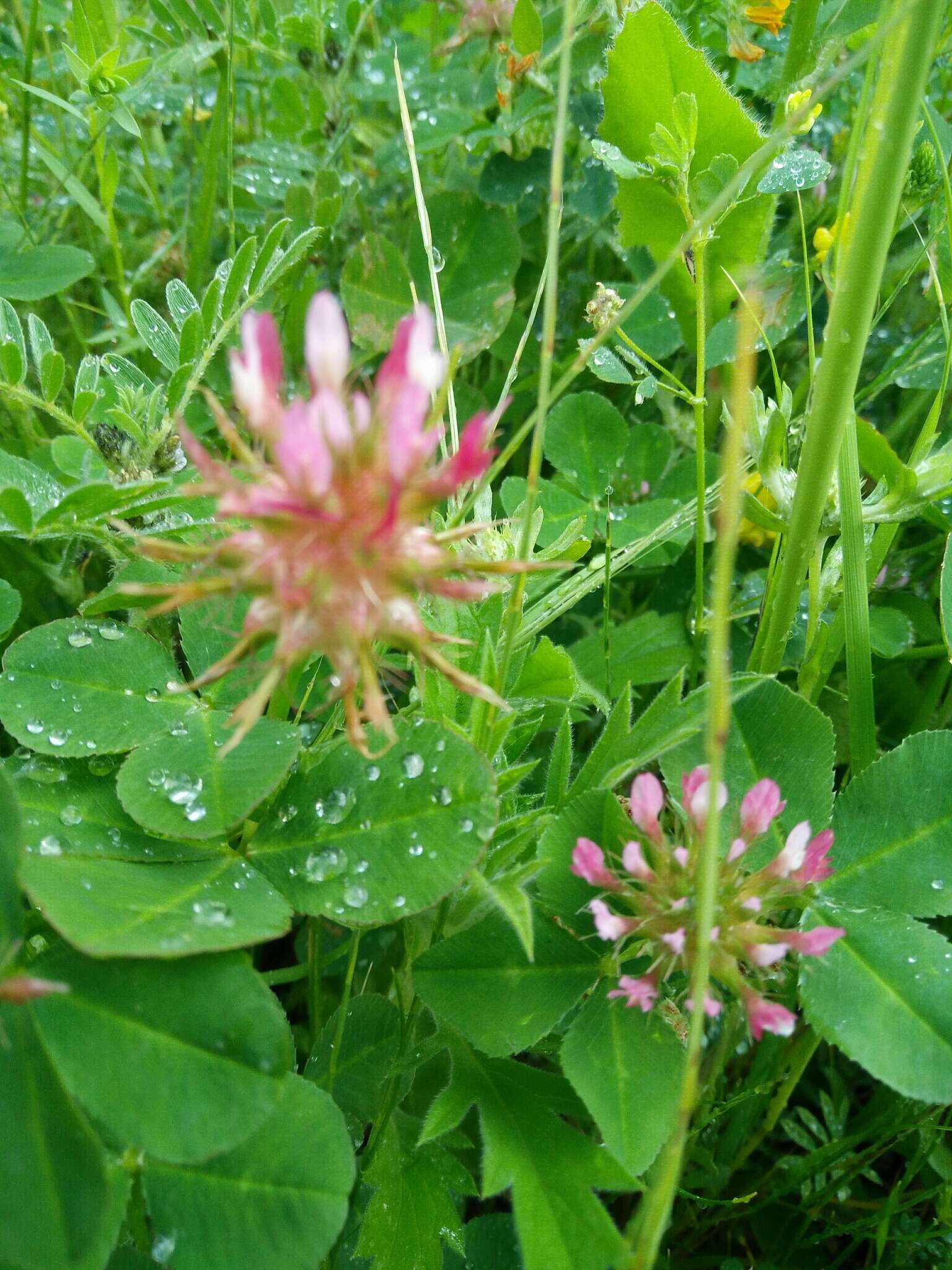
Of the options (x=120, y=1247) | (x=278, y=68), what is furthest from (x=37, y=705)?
(x=278, y=68)

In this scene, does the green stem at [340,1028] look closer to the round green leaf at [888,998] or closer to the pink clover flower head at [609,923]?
the pink clover flower head at [609,923]

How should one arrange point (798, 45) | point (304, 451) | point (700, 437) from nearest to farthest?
point (304, 451) → point (700, 437) → point (798, 45)

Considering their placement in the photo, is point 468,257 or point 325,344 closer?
point 325,344

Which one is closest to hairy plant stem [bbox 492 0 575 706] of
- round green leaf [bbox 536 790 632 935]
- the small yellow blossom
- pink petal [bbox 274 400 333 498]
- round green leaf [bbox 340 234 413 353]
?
round green leaf [bbox 536 790 632 935]

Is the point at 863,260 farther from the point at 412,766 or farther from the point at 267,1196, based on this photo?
the point at 267,1196

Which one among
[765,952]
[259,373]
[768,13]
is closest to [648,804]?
[765,952]
